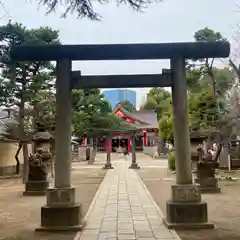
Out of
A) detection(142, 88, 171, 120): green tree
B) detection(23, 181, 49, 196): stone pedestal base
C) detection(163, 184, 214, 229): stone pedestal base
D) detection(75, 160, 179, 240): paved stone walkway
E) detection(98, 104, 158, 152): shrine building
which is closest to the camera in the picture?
detection(75, 160, 179, 240): paved stone walkway

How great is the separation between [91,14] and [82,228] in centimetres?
391

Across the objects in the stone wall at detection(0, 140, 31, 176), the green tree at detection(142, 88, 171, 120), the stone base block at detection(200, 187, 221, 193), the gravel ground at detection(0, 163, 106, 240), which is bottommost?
the gravel ground at detection(0, 163, 106, 240)

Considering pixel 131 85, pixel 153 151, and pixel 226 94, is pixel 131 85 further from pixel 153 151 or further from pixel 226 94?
pixel 153 151

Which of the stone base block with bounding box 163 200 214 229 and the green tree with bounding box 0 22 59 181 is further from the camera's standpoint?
the green tree with bounding box 0 22 59 181

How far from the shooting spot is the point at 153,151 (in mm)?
46750

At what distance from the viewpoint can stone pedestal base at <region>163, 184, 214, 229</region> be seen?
25.0 ft

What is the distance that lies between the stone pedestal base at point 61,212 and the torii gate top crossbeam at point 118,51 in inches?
103

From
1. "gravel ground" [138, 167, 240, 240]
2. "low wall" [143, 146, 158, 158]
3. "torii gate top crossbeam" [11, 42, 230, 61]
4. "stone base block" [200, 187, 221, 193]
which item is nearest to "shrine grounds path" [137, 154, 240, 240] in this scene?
"gravel ground" [138, 167, 240, 240]

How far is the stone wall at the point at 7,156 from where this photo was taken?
23953mm

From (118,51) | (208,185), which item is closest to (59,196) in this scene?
(118,51)

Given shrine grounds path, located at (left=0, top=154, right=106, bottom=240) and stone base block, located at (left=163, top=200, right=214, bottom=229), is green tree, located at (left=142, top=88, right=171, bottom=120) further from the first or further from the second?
stone base block, located at (left=163, top=200, right=214, bottom=229)

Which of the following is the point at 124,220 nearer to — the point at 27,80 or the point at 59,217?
the point at 59,217

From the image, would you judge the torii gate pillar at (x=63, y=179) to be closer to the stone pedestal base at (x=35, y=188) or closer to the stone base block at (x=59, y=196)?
the stone base block at (x=59, y=196)

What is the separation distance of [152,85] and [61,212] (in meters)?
3.07
